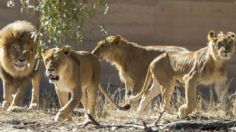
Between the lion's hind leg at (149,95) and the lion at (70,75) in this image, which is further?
the lion's hind leg at (149,95)

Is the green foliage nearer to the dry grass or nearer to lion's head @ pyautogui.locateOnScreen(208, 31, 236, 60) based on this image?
the dry grass

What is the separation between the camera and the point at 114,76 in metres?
12.7

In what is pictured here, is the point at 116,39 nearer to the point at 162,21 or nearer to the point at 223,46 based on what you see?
the point at 162,21

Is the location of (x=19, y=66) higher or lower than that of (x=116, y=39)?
lower

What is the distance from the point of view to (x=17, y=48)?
9.69 meters

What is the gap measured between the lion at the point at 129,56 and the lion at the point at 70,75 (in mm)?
1753

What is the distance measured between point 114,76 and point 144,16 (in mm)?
1052

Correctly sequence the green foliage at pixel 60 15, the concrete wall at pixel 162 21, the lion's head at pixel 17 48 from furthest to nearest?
the concrete wall at pixel 162 21 → the lion's head at pixel 17 48 → the green foliage at pixel 60 15

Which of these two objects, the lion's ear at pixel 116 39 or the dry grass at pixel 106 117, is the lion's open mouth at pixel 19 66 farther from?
the lion's ear at pixel 116 39

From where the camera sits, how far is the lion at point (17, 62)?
9688 millimetres

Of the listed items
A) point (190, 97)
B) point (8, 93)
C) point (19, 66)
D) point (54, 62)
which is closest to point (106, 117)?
point (190, 97)

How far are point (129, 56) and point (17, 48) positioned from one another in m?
1.77

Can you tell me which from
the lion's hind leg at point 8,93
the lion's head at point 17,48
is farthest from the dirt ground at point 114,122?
the lion's head at point 17,48

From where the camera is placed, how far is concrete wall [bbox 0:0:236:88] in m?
12.6
